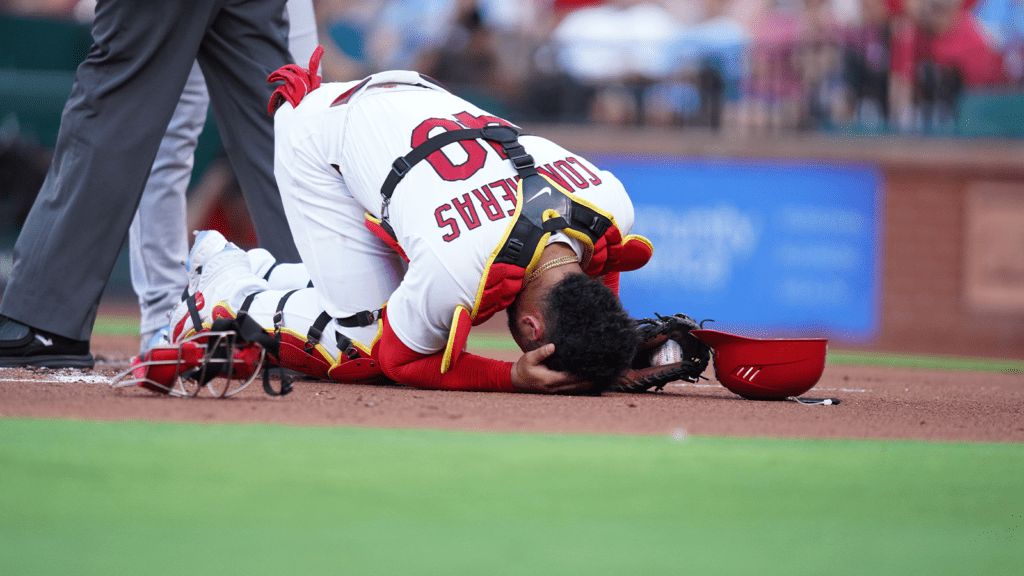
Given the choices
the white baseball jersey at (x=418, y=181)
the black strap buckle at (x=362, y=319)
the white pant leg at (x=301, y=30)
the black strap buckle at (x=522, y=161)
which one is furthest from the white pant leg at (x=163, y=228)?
the black strap buckle at (x=522, y=161)

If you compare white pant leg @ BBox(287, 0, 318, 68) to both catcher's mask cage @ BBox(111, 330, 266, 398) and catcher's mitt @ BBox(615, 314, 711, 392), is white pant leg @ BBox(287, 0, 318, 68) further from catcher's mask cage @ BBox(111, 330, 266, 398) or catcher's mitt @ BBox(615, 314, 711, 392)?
catcher's mitt @ BBox(615, 314, 711, 392)

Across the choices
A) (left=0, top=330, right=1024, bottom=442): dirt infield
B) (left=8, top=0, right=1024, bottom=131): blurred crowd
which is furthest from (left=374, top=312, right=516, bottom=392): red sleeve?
(left=8, top=0, right=1024, bottom=131): blurred crowd

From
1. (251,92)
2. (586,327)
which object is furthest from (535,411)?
(251,92)

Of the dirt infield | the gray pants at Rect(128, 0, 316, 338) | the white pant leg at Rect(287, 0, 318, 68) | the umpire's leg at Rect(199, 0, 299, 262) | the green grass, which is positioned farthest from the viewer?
the white pant leg at Rect(287, 0, 318, 68)

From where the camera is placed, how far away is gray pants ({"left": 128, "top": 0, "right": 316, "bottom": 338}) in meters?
4.84

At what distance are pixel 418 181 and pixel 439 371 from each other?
0.56 meters

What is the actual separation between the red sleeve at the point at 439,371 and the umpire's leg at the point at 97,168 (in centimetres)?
109

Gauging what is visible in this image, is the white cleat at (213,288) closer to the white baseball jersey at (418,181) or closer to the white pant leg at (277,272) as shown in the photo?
the white pant leg at (277,272)

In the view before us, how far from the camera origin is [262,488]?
6.68 feet

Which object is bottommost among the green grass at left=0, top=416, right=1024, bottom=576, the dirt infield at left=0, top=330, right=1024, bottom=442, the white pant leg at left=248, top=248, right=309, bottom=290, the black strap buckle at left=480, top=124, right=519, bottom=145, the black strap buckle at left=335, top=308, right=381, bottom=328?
the dirt infield at left=0, top=330, right=1024, bottom=442

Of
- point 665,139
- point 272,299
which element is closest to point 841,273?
point 665,139

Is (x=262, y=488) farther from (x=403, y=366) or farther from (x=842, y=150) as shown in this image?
(x=842, y=150)

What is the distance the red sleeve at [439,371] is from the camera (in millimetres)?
3457

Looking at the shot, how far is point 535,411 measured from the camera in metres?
2.97
